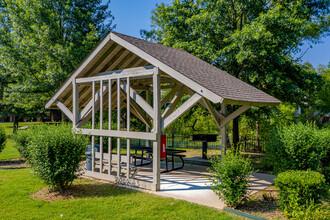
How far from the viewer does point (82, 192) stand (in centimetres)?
738

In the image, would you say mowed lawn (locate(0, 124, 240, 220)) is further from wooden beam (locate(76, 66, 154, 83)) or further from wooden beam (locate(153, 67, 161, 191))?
wooden beam (locate(76, 66, 154, 83))

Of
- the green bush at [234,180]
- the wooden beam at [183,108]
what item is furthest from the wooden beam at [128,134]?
the green bush at [234,180]

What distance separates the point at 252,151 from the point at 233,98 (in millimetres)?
12351

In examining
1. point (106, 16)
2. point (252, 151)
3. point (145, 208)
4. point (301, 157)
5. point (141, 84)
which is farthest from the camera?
point (106, 16)

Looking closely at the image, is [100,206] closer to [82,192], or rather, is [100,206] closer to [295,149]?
[82,192]

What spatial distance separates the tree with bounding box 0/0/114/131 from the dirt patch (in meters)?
13.9

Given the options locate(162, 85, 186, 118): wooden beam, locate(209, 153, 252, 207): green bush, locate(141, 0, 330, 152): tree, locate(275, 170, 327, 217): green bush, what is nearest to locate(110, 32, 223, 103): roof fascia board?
locate(162, 85, 186, 118): wooden beam

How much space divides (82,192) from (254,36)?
959 cm

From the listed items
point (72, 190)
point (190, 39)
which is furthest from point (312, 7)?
point (72, 190)

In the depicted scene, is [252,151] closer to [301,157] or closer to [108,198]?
[301,157]

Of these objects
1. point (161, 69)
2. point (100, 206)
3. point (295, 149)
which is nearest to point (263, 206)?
point (295, 149)

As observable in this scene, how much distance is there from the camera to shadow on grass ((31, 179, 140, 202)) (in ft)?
22.9

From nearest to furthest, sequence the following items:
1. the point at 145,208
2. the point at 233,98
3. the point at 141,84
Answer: the point at 145,208, the point at 233,98, the point at 141,84

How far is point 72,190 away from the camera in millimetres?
7516
